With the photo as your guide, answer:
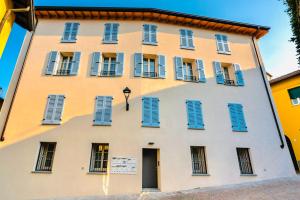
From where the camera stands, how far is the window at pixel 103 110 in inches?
380

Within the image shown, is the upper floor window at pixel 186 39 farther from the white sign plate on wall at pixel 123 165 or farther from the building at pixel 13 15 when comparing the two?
the building at pixel 13 15

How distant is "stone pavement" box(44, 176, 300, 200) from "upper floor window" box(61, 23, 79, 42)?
345 inches

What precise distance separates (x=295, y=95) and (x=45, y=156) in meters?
17.0

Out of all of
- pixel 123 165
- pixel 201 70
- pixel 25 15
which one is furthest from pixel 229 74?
pixel 25 15

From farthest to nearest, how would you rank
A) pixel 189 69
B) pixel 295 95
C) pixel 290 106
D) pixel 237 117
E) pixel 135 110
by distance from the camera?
1. pixel 290 106
2. pixel 295 95
3. pixel 189 69
4. pixel 237 117
5. pixel 135 110

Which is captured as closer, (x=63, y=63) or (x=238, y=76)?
(x=63, y=63)

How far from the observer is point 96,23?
12297mm

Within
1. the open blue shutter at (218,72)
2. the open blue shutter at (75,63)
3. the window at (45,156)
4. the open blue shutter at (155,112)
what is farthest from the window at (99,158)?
the open blue shutter at (218,72)

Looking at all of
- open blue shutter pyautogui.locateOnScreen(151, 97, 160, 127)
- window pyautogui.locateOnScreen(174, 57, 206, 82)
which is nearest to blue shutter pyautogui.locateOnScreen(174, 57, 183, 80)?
window pyautogui.locateOnScreen(174, 57, 206, 82)

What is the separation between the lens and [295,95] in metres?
14.5

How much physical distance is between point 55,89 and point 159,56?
6.07 m

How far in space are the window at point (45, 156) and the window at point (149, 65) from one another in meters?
5.62

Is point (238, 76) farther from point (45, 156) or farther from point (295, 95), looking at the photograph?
point (45, 156)

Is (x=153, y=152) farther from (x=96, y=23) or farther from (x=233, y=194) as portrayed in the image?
(x=96, y=23)
